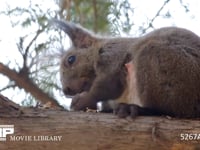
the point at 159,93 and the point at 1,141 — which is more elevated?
the point at 159,93

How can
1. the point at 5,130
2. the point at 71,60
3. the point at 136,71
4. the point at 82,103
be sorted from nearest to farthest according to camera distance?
the point at 5,130 < the point at 136,71 < the point at 82,103 < the point at 71,60

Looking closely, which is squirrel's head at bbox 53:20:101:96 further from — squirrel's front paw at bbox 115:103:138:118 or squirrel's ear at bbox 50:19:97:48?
squirrel's front paw at bbox 115:103:138:118

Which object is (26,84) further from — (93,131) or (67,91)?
(93,131)

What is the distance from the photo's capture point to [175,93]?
2.98m

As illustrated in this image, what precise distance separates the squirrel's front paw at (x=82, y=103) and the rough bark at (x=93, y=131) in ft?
2.77

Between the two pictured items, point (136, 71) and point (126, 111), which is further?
point (136, 71)

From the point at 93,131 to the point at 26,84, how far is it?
1227 millimetres

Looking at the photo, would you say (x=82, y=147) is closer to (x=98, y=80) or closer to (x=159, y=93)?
(x=159, y=93)

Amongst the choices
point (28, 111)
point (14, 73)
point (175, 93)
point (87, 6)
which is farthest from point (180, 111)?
point (87, 6)

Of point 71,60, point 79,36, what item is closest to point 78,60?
point 71,60

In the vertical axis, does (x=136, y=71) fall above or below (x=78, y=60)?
below

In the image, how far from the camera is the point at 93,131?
2631 mm

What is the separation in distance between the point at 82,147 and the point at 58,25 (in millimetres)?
1615

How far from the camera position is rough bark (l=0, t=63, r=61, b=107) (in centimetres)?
370
